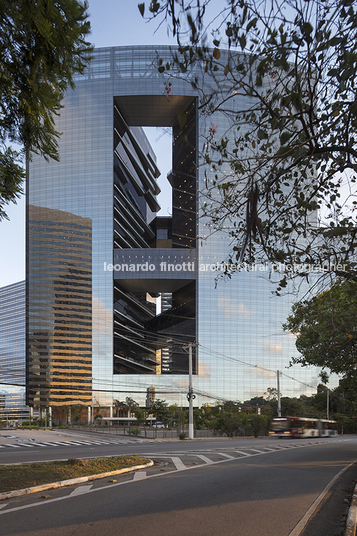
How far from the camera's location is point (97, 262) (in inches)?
3147

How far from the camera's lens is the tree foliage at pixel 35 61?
24.6ft

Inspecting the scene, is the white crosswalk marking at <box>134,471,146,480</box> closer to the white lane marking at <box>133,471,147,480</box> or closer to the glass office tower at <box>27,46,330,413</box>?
Result: the white lane marking at <box>133,471,147,480</box>

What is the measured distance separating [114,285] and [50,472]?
71.0 metres

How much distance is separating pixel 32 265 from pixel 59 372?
68.7 feet

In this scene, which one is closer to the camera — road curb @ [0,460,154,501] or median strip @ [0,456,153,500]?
road curb @ [0,460,154,501]

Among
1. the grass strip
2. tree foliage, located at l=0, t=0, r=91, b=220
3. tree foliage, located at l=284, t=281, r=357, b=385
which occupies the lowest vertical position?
the grass strip

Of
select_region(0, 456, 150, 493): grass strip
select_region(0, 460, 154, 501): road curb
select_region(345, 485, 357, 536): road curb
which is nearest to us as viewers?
select_region(345, 485, 357, 536): road curb

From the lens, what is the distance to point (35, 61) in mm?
8609

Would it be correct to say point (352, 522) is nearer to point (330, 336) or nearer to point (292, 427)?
point (330, 336)

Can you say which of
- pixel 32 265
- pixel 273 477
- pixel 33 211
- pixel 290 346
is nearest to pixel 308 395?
pixel 290 346

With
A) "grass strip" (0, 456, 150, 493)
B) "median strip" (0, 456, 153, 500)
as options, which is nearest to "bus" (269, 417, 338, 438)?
"median strip" (0, 456, 153, 500)

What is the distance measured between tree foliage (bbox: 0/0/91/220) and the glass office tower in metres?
67.8

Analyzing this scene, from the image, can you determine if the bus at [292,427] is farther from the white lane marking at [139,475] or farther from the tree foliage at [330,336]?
the white lane marking at [139,475]

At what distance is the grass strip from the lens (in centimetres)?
986
